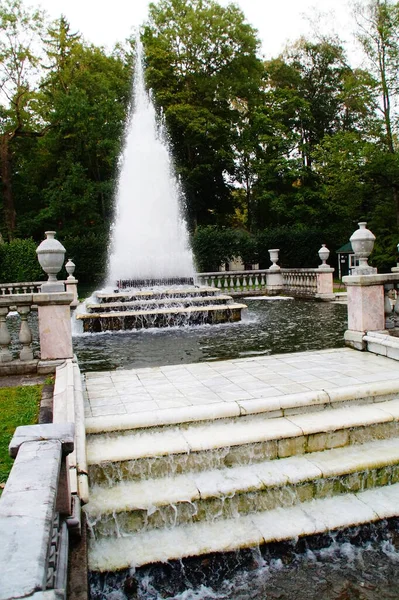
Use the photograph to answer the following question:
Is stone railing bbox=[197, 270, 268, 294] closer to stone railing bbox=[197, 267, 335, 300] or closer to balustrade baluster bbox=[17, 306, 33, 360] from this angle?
stone railing bbox=[197, 267, 335, 300]

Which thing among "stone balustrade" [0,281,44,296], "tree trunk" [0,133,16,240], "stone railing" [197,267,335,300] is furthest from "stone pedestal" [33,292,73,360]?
"tree trunk" [0,133,16,240]

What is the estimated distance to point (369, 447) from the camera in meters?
4.42

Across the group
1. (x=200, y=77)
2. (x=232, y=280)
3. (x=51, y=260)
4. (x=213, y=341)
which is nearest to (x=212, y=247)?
(x=232, y=280)

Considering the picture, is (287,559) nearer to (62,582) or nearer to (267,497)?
(267,497)

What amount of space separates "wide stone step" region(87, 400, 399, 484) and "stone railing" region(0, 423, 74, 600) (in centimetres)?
93

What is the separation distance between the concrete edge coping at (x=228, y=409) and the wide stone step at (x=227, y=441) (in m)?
0.07

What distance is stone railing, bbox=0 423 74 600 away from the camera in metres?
1.61

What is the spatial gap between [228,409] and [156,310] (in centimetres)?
707

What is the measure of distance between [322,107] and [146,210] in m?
22.5

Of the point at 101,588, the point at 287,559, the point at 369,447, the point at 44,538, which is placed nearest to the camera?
the point at 44,538

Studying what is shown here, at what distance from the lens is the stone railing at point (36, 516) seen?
1.61 metres

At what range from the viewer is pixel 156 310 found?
1144 centimetres

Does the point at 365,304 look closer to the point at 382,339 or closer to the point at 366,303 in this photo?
the point at 366,303

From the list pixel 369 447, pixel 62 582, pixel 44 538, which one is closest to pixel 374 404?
pixel 369 447
